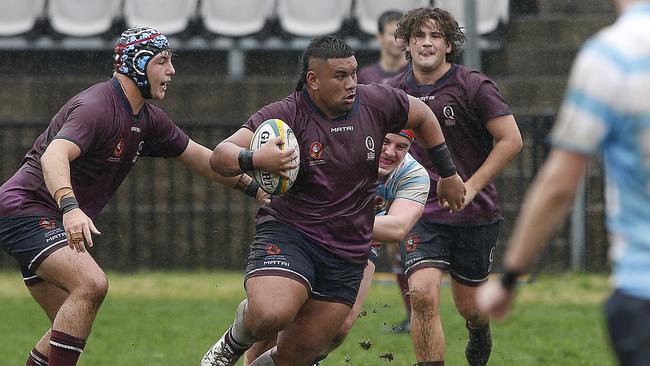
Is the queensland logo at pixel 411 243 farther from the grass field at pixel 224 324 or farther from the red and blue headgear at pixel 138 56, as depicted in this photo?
the red and blue headgear at pixel 138 56

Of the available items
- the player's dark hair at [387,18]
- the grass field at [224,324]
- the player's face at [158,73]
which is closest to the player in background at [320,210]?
the player's face at [158,73]

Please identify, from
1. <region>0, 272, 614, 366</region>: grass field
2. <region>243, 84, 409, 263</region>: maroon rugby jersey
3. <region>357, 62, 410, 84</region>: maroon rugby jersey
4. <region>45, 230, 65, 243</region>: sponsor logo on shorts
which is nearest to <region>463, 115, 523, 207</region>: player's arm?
<region>243, 84, 409, 263</region>: maroon rugby jersey

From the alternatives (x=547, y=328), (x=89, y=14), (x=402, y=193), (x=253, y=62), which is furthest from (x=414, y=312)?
(x=89, y=14)

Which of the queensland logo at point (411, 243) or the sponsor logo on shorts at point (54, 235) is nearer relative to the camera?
the sponsor logo on shorts at point (54, 235)

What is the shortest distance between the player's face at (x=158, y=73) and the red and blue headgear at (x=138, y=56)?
0.02m

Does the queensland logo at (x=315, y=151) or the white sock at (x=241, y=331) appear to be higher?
the queensland logo at (x=315, y=151)

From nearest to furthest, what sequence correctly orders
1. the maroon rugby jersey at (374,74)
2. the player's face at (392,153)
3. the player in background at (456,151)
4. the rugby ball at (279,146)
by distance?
1. the rugby ball at (279,146)
2. the player's face at (392,153)
3. the player in background at (456,151)
4. the maroon rugby jersey at (374,74)

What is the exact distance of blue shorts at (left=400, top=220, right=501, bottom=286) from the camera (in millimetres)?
7793

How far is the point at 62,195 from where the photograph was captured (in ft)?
21.0

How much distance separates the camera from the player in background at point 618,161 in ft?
12.0

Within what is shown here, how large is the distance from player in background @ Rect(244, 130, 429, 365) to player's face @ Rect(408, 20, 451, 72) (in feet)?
2.21

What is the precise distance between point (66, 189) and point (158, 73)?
1003 millimetres

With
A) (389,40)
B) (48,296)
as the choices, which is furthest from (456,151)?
(389,40)

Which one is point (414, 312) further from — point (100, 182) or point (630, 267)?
point (630, 267)
